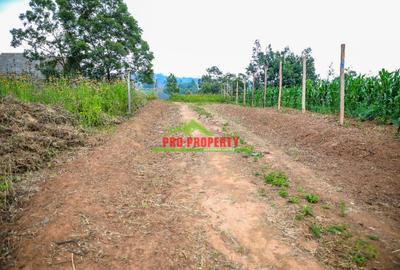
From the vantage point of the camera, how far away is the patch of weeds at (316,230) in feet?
9.28

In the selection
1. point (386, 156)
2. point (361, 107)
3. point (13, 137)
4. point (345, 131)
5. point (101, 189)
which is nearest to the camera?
point (101, 189)

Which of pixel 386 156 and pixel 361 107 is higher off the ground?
pixel 361 107

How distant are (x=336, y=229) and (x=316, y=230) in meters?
0.27

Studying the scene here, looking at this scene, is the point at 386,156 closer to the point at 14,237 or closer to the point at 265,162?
the point at 265,162

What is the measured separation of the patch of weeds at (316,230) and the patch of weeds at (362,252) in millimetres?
362

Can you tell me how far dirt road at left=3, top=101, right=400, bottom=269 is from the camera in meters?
2.43

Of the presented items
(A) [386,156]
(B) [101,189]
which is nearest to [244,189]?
(B) [101,189]

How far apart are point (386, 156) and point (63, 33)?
2867cm

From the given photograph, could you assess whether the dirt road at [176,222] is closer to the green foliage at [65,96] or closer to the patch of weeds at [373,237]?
the patch of weeds at [373,237]

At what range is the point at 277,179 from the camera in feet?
14.0

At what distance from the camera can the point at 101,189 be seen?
12.3 feet

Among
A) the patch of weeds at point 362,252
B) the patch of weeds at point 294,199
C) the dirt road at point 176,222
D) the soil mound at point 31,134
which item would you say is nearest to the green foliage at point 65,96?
the soil mound at point 31,134

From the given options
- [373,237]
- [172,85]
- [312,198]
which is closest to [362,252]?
[373,237]

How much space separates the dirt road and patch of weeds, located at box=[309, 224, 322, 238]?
0.07 meters
